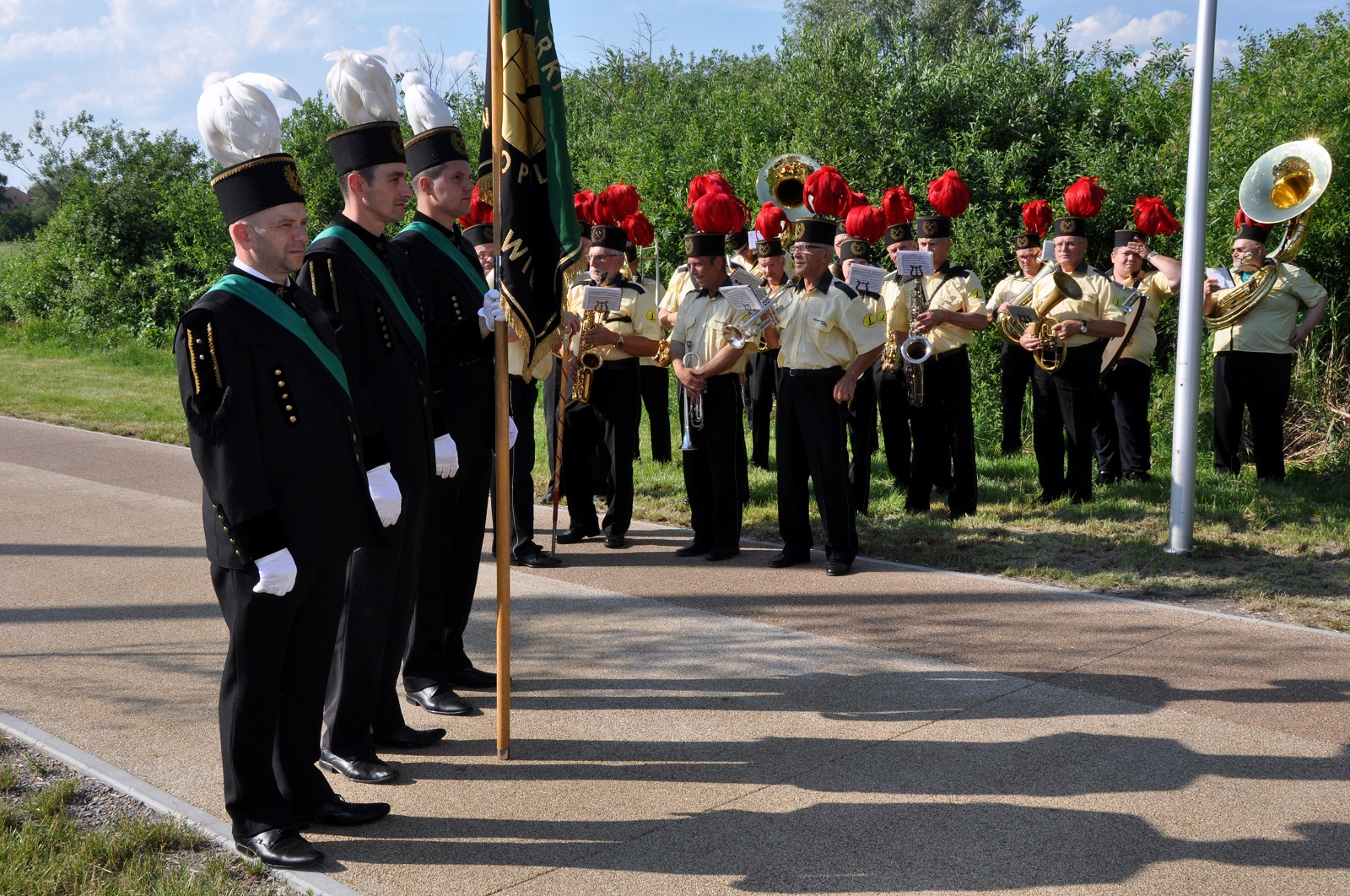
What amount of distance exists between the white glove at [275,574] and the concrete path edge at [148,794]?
93cm

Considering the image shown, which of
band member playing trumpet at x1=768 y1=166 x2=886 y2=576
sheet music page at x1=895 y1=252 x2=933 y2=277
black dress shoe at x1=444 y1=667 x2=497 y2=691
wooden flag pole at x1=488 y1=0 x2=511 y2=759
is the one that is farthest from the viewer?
sheet music page at x1=895 y1=252 x2=933 y2=277

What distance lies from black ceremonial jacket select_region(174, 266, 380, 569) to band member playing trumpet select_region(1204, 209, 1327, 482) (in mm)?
8267

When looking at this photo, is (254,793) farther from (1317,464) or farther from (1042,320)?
(1317,464)

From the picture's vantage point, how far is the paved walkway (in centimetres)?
400

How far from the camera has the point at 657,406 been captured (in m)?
12.5

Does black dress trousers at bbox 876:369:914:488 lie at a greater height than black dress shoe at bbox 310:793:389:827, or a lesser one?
greater

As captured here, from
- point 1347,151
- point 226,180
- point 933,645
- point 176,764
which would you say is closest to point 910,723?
point 933,645

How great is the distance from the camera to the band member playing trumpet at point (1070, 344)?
385 inches

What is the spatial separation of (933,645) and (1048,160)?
10.3 metres

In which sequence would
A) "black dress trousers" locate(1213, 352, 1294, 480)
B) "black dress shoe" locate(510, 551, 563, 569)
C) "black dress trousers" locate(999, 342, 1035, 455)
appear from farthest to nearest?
"black dress trousers" locate(999, 342, 1035, 455) < "black dress trousers" locate(1213, 352, 1294, 480) < "black dress shoe" locate(510, 551, 563, 569)

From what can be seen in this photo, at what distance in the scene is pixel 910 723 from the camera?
522cm

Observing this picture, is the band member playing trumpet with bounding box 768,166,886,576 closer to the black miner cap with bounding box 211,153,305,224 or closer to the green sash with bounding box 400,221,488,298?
the green sash with bounding box 400,221,488,298

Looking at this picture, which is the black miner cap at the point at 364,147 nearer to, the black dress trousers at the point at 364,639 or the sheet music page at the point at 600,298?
the black dress trousers at the point at 364,639

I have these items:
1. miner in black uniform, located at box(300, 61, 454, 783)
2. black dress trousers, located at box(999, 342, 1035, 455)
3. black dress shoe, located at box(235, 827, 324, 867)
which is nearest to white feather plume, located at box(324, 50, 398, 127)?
miner in black uniform, located at box(300, 61, 454, 783)
